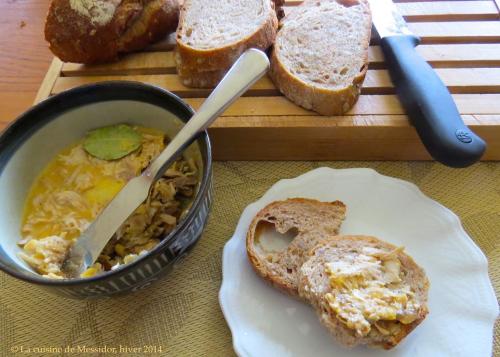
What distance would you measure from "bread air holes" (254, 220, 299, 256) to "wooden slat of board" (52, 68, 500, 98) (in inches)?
13.5

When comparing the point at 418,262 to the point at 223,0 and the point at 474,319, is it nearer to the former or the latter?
the point at 474,319

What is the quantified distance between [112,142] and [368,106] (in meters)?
0.57

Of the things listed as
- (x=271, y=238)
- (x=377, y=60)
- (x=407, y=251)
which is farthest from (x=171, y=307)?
(x=377, y=60)

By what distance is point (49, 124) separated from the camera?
909 millimetres

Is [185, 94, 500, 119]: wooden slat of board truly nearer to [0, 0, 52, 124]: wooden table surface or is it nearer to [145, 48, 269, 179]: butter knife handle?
[145, 48, 269, 179]: butter knife handle

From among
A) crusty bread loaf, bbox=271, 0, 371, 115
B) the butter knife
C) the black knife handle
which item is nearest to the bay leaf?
the butter knife

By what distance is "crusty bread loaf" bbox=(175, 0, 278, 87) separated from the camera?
1.06 meters

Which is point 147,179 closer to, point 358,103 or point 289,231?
point 289,231

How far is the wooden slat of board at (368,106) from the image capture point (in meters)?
1.02

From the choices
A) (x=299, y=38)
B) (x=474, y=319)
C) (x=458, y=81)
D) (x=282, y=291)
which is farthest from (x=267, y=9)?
(x=474, y=319)

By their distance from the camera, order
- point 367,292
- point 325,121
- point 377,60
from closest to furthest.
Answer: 1. point 367,292
2. point 325,121
3. point 377,60

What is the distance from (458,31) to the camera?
1.20 m

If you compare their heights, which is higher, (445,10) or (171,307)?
(445,10)

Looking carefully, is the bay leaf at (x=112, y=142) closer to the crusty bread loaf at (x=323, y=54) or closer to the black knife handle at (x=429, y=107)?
the crusty bread loaf at (x=323, y=54)
